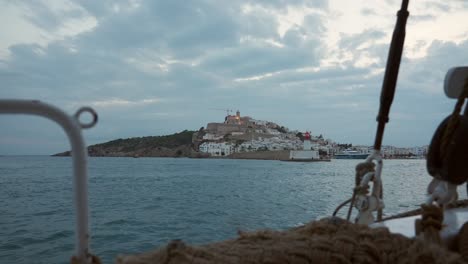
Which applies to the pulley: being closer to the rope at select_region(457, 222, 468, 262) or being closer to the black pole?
the rope at select_region(457, 222, 468, 262)

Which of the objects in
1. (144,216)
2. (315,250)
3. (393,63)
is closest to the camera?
(315,250)

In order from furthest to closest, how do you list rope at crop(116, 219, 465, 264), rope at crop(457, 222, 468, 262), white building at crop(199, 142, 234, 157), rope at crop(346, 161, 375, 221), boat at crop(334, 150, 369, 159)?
white building at crop(199, 142, 234, 157), boat at crop(334, 150, 369, 159), rope at crop(346, 161, 375, 221), rope at crop(457, 222, 468, 262), rope at crop(116, 219, 465, 264)

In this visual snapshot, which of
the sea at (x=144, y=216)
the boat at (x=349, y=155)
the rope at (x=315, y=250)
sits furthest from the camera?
the boat at (x=349, y=155)

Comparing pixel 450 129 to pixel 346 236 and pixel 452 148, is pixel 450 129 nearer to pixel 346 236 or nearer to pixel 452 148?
pixel 452 148

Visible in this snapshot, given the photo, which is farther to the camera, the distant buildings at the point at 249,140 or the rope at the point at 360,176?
the distant buildings at the point at 249,140

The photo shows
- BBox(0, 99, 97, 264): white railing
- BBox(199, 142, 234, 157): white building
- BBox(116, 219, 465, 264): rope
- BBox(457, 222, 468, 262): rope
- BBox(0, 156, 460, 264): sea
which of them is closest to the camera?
BBox(0, 99, 97, 264): white railing

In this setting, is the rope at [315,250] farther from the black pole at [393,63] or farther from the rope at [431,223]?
the black pole at [393,63]

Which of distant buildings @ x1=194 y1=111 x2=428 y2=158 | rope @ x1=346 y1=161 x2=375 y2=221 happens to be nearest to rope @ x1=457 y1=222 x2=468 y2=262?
rope @ x1=346 y1=161 x2=375 y2=221

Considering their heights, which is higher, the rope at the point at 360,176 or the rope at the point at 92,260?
the rope at the point at 360,176

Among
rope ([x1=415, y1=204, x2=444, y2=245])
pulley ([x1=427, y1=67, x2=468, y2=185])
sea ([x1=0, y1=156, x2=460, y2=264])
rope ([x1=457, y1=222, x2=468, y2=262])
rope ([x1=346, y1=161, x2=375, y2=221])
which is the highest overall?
pulley ([x1=427, y1=67, x2=468, y2=185])

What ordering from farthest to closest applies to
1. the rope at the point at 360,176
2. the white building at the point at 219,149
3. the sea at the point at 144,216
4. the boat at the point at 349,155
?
the white building at the point at 219,149, the boat at the point at 349,155, the sea at the point at 144,216, the rope at the point at 360,176

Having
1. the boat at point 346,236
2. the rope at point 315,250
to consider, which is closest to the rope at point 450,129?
the boat at point 346,236

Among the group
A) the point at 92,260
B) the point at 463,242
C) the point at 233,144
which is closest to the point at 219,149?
the point at 233,144

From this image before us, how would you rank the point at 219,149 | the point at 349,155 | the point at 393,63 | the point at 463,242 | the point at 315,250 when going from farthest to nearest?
the point at 219,149, the point at 349,155, the point at 393,63, the point at 463,242, the point at 315,250
